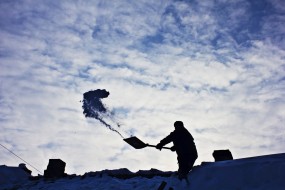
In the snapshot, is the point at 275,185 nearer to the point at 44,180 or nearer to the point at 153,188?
the point at 153,188

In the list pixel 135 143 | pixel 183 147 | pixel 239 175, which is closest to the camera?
pixel 239 175

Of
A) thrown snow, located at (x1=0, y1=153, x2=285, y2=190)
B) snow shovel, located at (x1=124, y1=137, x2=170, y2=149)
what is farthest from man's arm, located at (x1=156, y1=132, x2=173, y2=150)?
thrown snow, located at (x1=0, y1=153, x2=285, y2=190)

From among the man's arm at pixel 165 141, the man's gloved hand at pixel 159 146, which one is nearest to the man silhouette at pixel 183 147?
the man's arm at pixel 165 141

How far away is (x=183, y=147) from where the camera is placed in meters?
7.55

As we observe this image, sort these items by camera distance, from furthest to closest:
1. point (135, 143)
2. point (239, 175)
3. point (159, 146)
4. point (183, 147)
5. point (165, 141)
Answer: point (135, 143), point (159, 146), point (165, 141), point (183, 147), point (239, 175)

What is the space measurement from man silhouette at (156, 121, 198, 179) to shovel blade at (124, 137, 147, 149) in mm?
1039

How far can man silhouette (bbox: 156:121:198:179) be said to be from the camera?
24.1ft

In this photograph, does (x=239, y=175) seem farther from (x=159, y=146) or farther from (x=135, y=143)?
(x=135, y=143)

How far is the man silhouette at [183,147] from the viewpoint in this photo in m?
7.36

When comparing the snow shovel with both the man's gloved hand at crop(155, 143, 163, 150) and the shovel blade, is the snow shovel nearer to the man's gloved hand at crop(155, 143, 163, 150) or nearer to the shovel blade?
the shovel blade

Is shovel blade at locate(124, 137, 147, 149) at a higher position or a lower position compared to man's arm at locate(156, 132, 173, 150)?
higher

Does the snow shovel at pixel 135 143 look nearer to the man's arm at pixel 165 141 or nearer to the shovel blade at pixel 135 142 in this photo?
the shovel blade at pixel 135 142

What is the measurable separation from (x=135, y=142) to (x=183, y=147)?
1.82 metres

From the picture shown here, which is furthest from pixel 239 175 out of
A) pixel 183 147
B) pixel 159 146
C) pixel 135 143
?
pixel 135 143
